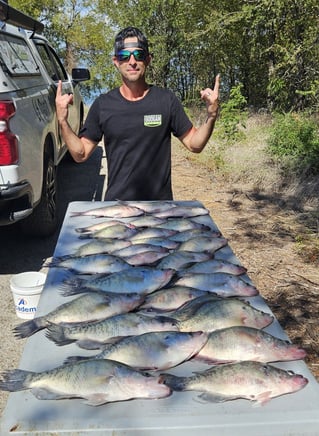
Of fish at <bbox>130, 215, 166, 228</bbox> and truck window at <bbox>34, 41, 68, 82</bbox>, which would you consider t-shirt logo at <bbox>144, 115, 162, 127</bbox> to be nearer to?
fish at <bbox>130, 215, 166, 228</bbox>

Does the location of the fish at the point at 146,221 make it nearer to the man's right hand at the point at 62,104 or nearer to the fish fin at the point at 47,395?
the man's right hand at the point at 62,104

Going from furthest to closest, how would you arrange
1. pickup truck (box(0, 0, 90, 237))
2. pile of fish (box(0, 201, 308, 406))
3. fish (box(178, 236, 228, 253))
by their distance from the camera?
pickup truck (box(0, 0, 90, 237)) → fish (box(178, 236, 228, 253)) → pile of fish (box(0, 201, 308, 406))

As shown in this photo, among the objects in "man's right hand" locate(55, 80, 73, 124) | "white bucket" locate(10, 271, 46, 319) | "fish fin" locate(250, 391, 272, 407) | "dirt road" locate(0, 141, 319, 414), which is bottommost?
"dirt road" locate(0, 141, 319, 414)

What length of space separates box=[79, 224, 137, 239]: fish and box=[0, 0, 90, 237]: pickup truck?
1.60 meters

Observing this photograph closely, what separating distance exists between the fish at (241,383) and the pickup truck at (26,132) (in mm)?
2980

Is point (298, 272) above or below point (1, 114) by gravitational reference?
below

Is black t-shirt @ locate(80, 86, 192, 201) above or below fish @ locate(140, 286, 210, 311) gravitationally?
above

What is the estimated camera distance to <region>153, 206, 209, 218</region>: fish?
300 centimetres

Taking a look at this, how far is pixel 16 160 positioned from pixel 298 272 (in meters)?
2.94

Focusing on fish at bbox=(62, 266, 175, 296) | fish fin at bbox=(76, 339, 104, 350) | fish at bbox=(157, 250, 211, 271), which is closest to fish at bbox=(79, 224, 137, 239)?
fish at bbox=(157, 250, 211, 271)

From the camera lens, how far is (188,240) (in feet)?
8.14

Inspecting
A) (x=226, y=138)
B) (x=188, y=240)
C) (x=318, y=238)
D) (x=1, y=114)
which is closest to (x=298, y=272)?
(x=318, y=238)

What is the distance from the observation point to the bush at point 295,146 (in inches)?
309

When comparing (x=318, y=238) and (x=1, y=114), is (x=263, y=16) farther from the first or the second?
(x=1, y=114)
